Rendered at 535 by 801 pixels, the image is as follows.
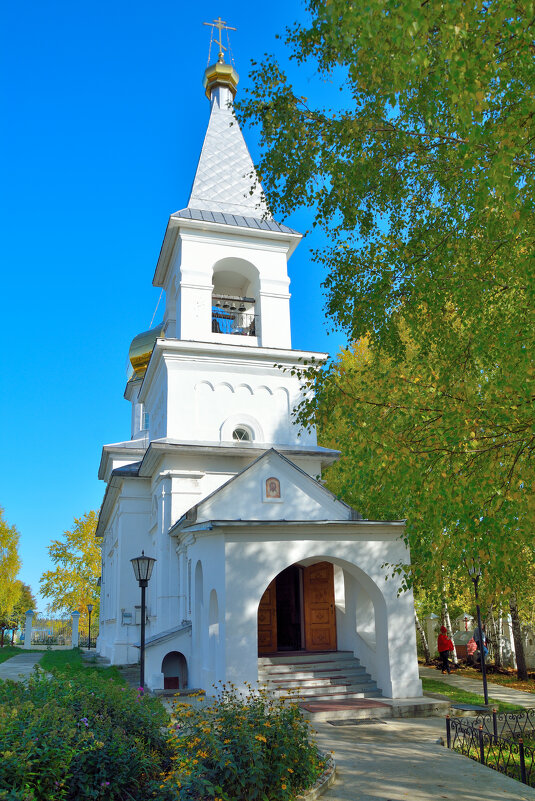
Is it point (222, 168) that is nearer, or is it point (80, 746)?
point (80, 746)

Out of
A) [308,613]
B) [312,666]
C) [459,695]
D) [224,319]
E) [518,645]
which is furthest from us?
[224,319]

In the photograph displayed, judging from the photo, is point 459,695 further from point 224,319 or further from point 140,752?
point 224,319

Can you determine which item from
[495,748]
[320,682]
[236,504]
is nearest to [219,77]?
[236,504]

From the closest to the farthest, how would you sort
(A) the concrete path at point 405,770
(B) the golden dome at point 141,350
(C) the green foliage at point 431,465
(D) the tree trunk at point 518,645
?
1. (A) the concrete path at point 405,770
2. (C) the green foliage at point 431,465
3. (D) the tree trunk at point 518,645
4. (B) the golden dome at point 141,350

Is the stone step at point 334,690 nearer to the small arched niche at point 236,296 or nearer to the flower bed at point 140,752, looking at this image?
the flower bed at point 140,752

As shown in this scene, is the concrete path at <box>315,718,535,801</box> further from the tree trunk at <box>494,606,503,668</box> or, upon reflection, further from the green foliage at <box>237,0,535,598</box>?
the tree trunk at <box>494,606,503,668</box>

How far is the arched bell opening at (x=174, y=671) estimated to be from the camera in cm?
1412

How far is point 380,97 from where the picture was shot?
8359 millimetres

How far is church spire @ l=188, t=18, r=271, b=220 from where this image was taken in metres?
19.9

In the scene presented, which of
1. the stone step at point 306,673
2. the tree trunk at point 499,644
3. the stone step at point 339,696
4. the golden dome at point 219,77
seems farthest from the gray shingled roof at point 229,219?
the tree trunk at point 499,644

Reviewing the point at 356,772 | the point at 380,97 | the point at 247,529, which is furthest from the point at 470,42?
the point at 247,529

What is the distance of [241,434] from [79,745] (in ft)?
42.1

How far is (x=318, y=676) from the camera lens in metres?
12.7

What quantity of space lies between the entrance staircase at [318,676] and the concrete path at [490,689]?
2.97 meters
